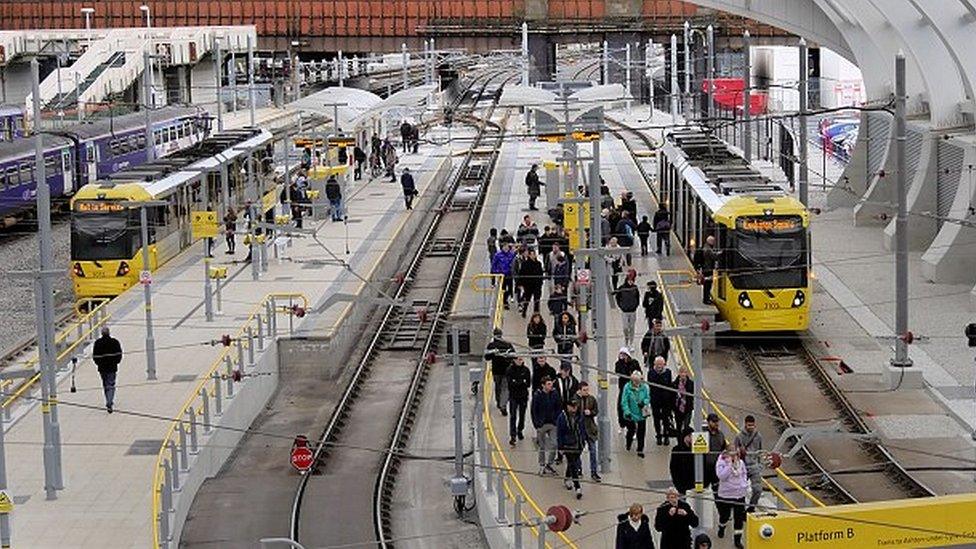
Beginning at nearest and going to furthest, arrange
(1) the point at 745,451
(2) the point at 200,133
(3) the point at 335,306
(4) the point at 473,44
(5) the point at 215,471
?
(1) the point at 745,451 < (5) the point at 215,471 < (3) the point at 335,306 < (2) the point at 200,133 < (4) the point at 473,44

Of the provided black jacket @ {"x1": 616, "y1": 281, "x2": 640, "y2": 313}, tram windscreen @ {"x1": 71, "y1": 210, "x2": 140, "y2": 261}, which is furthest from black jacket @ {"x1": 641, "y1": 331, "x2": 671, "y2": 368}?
tram windscreen @ {"x1": 71, "y1": 210, "x2": 140, "y2": 261}

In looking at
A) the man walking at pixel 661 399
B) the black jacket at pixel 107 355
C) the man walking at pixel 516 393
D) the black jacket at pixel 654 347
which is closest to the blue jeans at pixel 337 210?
the black jacket at pixel 107 355

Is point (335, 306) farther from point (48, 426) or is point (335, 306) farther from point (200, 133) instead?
point (200, 133)

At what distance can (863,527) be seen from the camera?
17.2 meters

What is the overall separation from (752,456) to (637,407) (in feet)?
12.4

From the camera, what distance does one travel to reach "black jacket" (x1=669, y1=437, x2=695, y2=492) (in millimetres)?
21984

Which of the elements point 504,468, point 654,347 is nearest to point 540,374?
point 504,468

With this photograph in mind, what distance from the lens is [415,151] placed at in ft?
248

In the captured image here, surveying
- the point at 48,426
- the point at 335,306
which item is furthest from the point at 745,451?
the point at 335,306

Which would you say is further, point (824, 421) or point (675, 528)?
point (824, 421)

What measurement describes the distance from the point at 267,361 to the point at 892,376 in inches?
413

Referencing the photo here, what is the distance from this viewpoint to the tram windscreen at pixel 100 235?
40188 mm

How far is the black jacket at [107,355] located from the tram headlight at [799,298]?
38.4ft

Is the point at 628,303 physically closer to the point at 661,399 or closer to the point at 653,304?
the point at 653,304
